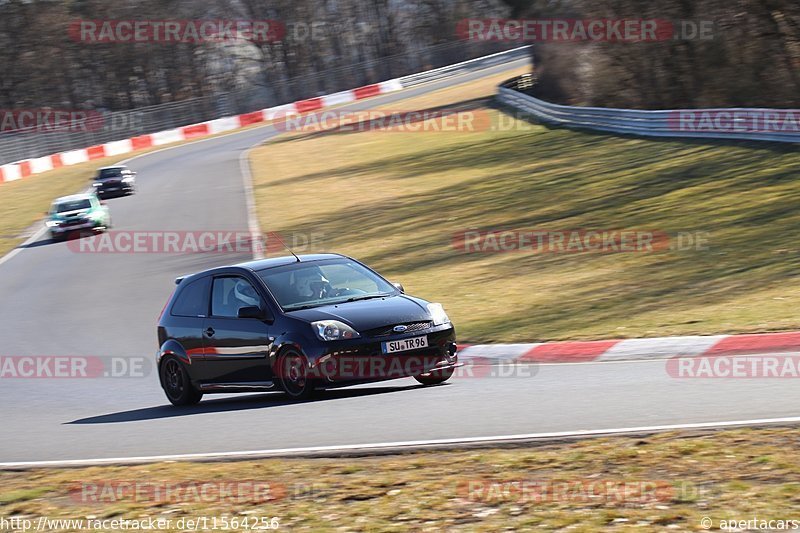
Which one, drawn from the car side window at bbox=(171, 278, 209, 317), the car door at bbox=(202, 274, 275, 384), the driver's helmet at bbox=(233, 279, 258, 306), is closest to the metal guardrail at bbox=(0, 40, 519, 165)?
the car side window at bbox=(171, 278, 209, 317)

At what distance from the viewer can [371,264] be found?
21.3 metres

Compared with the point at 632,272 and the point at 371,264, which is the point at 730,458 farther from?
the point at 371,264

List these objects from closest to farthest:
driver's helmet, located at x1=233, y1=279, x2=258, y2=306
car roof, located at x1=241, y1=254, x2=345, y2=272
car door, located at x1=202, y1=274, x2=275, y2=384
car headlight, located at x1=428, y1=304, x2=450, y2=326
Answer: car headlight, located at x1=428, y1=304, x2=450, y2=326
car door, located at x1=202, y1=274, x2=275, y2=384
driver's helmet, located at x1=233, y1=279, x2=258, y2=306
car roof, located at x1=241, y1=254, x2=345, y2=272

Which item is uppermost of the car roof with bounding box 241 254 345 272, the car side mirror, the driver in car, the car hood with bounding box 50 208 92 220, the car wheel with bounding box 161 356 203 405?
the car roof with bounding box 241 254 345 272

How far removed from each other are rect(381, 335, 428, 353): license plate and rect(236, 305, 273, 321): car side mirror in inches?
50.8

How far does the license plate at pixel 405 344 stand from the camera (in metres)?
10.5

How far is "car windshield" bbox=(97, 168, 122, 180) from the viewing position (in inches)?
1666

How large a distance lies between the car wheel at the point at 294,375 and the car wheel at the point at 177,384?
166 cm

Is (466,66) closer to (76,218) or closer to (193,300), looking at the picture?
(76,218)

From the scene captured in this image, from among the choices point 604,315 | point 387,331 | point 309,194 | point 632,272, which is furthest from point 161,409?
point 309,194

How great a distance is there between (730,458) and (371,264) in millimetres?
14917

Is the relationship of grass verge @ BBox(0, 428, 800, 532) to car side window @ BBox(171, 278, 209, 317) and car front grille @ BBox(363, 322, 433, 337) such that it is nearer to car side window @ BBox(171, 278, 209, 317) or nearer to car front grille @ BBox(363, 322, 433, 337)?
car front grille @ BBox(363, 322, 433, 337)

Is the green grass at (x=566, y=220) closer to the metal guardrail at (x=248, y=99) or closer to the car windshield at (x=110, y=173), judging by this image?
the car windshield at (x=110, y=173)

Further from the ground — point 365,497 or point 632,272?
point 365,497
